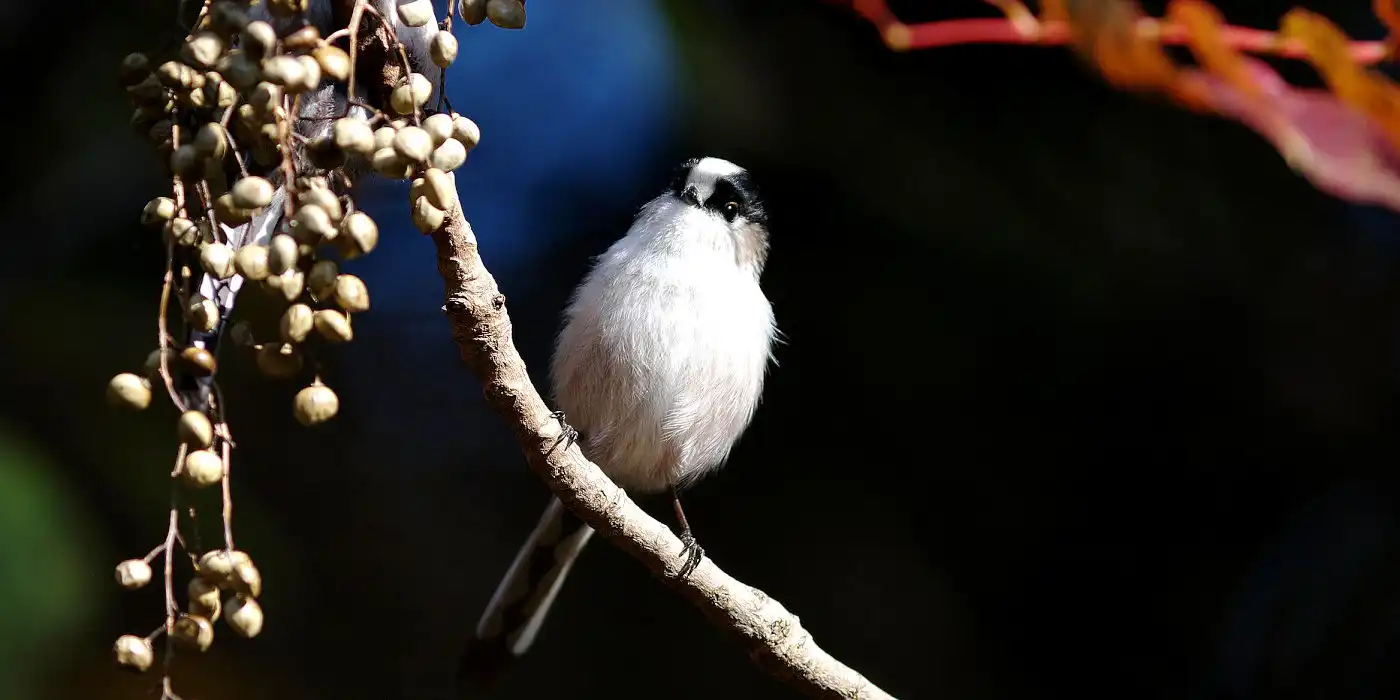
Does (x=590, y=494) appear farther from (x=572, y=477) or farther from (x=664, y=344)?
(x=664, y=344)

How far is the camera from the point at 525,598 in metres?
2.24

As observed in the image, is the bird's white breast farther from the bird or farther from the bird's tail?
the bird's tail

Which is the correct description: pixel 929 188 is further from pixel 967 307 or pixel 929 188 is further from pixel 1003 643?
pixel 1003 643

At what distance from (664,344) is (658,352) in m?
0.02

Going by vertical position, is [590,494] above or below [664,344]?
below

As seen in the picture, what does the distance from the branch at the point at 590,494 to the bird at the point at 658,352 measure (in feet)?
1.94

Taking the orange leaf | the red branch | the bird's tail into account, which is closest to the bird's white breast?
the bird's tail

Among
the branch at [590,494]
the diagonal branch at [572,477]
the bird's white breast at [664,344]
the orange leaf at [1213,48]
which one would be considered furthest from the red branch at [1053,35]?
the bird's white breast at [664,344]

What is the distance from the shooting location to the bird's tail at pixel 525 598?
7.18 feet

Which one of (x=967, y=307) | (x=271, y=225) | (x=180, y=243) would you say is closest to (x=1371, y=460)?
(x=967, y=307)

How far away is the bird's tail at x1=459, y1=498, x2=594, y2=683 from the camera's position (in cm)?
219

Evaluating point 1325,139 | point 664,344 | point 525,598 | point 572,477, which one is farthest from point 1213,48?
point 525,598

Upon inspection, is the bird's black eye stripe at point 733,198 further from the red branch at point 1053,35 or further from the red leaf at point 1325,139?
the red leaf at point 1325,139

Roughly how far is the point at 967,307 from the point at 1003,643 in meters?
0.71
